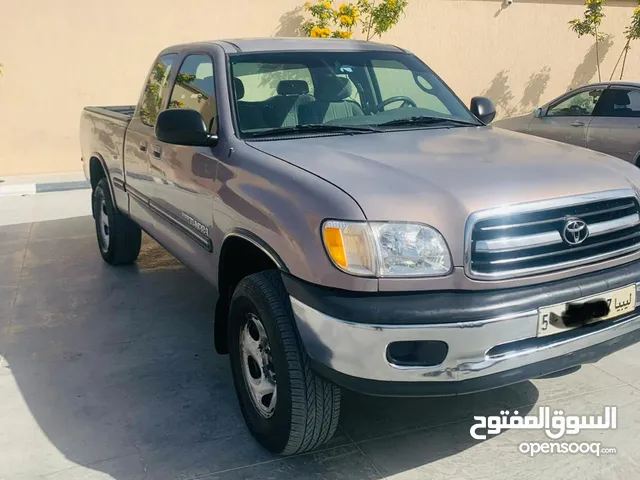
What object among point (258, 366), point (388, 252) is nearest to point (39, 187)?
point (258, 366)

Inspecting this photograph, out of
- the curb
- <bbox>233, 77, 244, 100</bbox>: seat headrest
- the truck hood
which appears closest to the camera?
the truck hood

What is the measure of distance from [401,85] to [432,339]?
2.29 meters

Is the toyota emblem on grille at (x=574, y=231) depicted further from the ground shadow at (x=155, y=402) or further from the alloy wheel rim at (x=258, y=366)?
the alloy wheel rim at (x=258, y=366)

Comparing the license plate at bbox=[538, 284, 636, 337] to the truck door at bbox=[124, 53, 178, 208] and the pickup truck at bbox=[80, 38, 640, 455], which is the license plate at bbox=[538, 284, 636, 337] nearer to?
the pickup truck at bbox=[80, 38, 640, 455]

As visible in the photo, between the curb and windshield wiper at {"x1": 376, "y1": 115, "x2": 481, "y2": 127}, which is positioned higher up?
windshield wiper at {"x1": 376, "y1": 115, "x2": 481, "y2": 127}

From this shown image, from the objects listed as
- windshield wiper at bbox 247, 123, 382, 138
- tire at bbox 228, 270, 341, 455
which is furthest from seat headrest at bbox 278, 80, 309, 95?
tire at bbox 228, 270, 341, 455

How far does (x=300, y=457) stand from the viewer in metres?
3.10

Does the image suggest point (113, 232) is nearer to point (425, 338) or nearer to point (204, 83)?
point (204, 83)

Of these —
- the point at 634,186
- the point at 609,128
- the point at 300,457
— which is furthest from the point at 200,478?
the point at 609,128

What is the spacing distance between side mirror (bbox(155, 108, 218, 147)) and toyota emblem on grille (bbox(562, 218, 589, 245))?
1809 mm

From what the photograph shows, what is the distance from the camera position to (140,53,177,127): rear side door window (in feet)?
15.6

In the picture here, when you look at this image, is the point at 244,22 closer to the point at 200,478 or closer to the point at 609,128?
the point at 609,128

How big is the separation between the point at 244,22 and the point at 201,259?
8514 millimetres

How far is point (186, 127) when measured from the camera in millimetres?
3482
